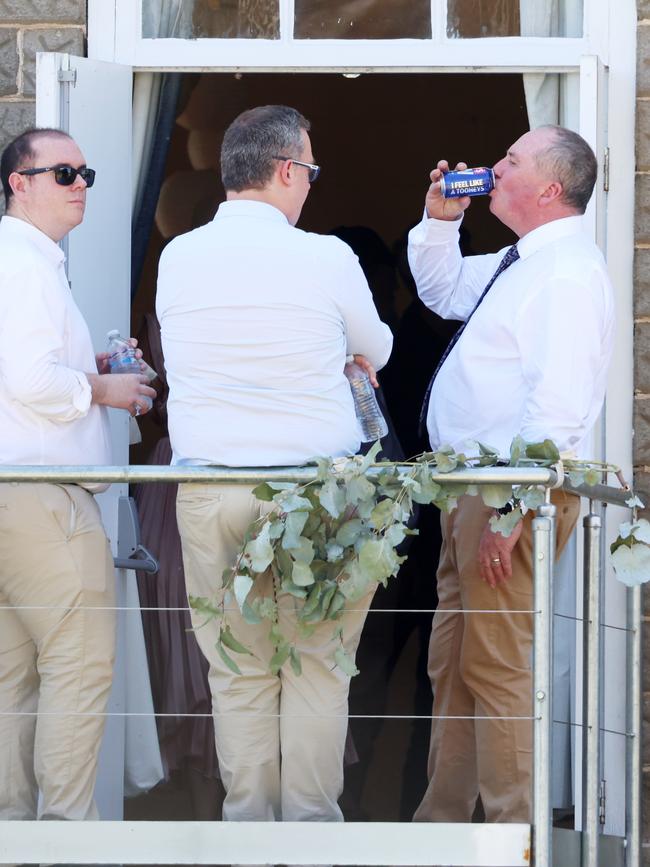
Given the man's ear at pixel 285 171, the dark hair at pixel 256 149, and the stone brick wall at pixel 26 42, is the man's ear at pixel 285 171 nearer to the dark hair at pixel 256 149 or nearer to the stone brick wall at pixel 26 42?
the dark hair at pixel 256 149

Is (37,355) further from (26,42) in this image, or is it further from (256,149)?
(26,42)

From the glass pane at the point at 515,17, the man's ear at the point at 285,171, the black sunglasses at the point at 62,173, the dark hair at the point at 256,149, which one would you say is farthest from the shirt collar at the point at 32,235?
the glass pane at the point at 515,17

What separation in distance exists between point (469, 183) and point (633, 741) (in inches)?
59.0

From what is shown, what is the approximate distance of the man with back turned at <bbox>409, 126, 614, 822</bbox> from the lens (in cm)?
362

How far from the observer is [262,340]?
340 centimetres

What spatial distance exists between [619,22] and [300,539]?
2.26 metres

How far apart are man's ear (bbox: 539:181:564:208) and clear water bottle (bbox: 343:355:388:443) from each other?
0.78 m

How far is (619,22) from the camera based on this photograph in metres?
4.59

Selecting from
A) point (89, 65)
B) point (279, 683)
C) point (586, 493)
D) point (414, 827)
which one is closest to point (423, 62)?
point (89, 65)

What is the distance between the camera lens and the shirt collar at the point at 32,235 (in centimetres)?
371

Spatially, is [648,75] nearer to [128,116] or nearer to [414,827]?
[128,116]

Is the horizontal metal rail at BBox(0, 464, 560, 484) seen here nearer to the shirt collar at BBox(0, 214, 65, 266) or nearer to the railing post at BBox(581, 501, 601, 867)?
the railing post at BBox(581, 501, 601, 867)

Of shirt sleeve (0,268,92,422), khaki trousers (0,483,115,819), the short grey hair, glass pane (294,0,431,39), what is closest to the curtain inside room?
glass pane (294,0,431,39)

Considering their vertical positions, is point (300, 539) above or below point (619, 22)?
below
